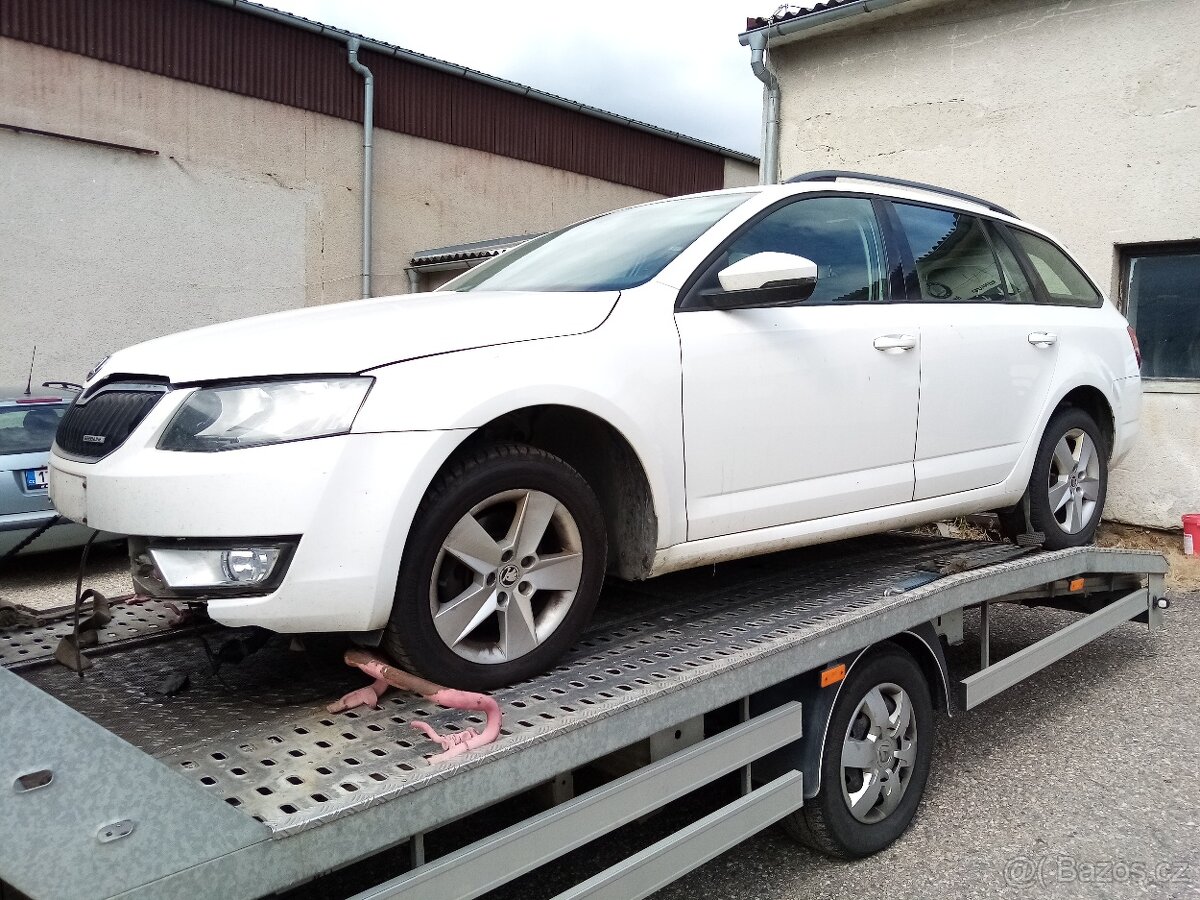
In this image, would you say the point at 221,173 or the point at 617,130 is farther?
the point at 617,130

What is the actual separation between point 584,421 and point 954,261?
6.80 ft

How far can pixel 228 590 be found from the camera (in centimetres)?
204

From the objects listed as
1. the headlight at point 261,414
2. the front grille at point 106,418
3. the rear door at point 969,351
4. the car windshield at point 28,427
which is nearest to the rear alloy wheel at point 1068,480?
the rear door at point 969,351

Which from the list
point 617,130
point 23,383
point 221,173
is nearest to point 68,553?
point 23,383

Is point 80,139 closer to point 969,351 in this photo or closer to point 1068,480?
point 969,351

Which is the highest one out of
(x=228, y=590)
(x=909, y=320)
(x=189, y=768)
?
(x=909, y=320)

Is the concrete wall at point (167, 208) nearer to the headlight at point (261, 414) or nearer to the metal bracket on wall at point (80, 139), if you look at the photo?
the metal bracket on wall at point (80, 139)

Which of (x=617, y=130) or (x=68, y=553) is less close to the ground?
(x=617, y=130)

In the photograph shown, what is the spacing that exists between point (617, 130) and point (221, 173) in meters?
Answer: 7.13

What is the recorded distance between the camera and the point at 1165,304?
6.97m

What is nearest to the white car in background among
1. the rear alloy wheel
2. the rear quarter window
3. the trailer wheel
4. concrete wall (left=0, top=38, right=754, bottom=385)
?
concrete wall (left=0, top=38, right=754, bottom=385)

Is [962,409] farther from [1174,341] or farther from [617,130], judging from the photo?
[617,130]

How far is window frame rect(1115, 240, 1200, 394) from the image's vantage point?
266 inches

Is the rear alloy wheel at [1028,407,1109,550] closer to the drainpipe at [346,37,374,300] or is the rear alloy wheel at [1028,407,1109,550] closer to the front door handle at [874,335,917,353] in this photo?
the front door handle at [874,335,917,353]
